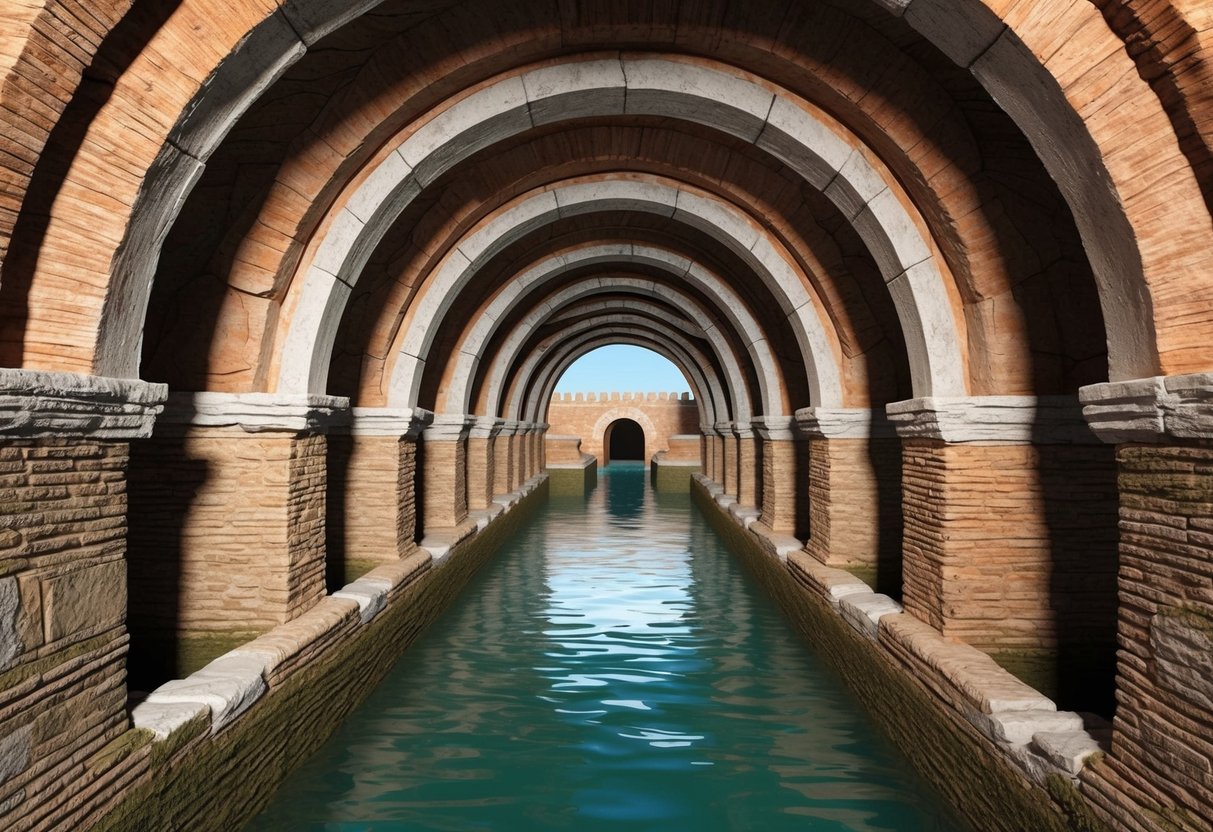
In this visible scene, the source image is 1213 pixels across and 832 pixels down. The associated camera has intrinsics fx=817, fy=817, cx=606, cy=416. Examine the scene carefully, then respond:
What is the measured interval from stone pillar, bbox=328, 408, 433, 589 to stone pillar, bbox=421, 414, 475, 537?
192 centimetres

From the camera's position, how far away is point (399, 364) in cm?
813

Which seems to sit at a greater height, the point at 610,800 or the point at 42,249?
the point at 42,249

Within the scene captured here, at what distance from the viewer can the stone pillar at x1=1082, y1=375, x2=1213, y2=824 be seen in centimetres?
264

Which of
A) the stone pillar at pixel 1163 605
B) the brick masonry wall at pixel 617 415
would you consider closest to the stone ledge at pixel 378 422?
the stone pillar at pixel 1163 605

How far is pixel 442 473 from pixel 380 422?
2.34 meters

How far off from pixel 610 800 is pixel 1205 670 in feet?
8.65

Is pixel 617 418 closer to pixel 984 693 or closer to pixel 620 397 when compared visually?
pixel 620 397

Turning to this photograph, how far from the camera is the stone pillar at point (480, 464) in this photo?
41.0ft

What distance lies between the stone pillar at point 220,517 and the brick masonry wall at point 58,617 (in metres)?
1.82

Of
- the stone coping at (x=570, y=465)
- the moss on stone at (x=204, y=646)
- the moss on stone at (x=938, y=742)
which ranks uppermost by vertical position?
the stone coping at (x=570, y=465)

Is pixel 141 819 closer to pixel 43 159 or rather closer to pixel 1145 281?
pixel 43 159

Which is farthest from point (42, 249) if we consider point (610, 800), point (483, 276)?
point (483, 276)

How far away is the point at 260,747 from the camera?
396cm

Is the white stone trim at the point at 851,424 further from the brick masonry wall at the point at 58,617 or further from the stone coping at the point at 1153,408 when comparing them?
the brick masonry wall at the point at 58,617
